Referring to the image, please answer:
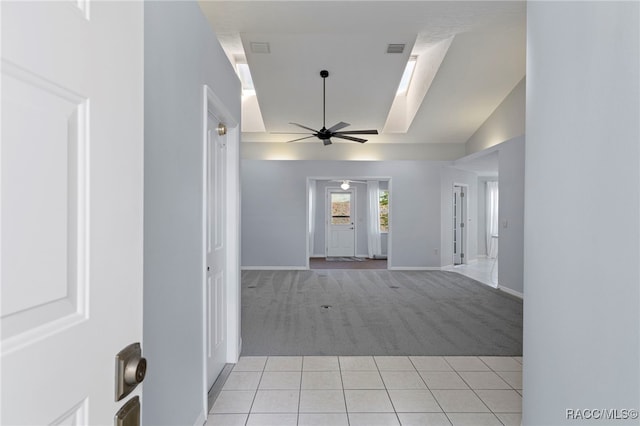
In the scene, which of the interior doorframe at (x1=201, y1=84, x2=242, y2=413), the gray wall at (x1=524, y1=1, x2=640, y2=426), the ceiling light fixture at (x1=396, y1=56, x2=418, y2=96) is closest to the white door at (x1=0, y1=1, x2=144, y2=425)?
the gray wall at (x1=524, y1=1, x2=640, y2=426)

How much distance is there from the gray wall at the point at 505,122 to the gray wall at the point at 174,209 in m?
5.75

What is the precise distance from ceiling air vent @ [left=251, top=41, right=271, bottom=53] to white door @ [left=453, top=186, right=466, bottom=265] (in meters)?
5.72

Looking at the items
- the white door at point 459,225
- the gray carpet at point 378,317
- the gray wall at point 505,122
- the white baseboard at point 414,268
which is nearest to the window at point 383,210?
the white door at point 459,225

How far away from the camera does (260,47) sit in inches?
197

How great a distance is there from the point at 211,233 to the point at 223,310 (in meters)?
0.73

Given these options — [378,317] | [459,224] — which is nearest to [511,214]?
[459,224]

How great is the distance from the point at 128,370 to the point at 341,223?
10491 mm

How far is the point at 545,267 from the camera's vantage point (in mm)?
1731

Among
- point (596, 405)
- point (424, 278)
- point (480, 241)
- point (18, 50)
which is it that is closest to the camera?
point (18, 50)

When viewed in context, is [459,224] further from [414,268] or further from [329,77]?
[329,77]

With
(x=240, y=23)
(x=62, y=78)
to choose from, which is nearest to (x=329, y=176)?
(x=240, y=23)

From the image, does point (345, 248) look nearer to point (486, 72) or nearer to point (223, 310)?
point (486, 72)

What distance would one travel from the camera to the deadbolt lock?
2.23ft

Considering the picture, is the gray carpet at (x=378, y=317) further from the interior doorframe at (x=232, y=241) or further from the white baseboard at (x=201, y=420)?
the white baseboard at (x=201, y=420)
